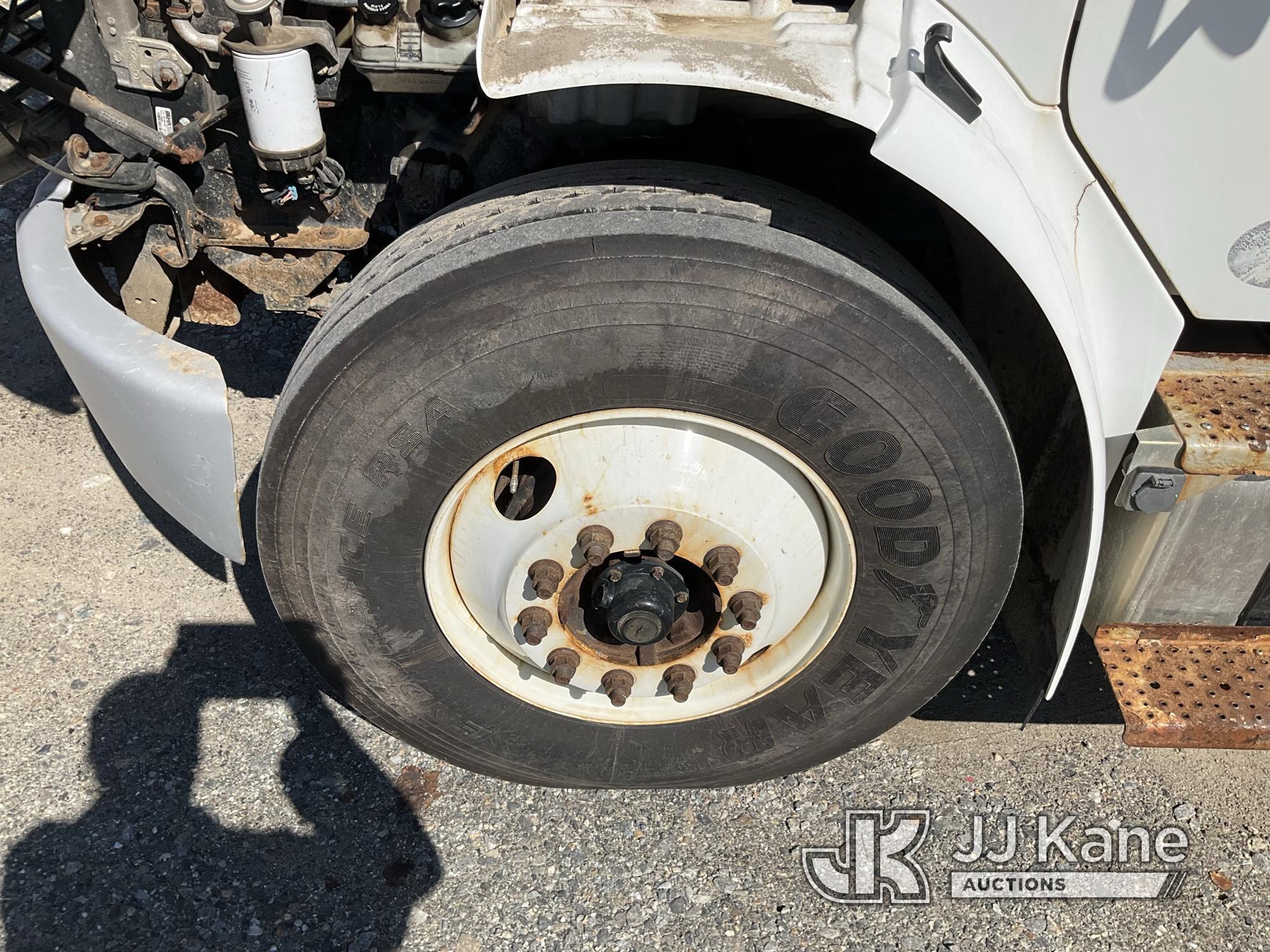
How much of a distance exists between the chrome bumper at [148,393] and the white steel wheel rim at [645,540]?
1.52 feet

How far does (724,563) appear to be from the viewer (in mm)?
2033

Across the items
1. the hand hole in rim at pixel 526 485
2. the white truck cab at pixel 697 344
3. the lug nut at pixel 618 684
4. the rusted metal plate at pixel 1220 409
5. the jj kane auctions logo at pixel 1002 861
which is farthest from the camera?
the jj kane auctions logo at pixel 1002 861

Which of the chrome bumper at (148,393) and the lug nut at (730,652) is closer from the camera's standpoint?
the chrome bumper at (148,393)

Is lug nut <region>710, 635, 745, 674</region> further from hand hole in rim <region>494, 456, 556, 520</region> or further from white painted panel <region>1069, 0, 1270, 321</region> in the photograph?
white painted panel <region>1069, 0, 1270, 321</region>

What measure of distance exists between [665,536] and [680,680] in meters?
0.35

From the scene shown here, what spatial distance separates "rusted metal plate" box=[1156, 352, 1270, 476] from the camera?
72.4 inches

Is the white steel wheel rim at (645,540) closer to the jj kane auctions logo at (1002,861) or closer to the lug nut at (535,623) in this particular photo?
the lug nut at (535,623)

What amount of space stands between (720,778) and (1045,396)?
111cm

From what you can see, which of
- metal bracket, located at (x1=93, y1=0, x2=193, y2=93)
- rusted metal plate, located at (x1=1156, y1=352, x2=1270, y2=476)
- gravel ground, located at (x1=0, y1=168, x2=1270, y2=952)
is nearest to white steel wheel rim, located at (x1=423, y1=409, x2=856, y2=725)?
gravel ground, located at (x1=0, y1=168, x2=1270, y2=952)

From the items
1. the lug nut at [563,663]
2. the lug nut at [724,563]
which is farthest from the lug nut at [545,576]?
the lug nut at [724,563]

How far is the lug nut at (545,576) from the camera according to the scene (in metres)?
2.04

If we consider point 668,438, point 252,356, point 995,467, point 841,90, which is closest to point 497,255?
point 668,438

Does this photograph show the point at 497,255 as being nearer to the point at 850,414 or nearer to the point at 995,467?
the point at 850,414

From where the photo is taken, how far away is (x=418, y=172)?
90.7 inches
